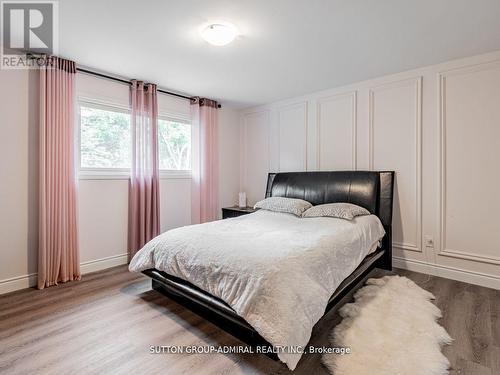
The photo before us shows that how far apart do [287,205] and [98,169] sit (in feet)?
8.17

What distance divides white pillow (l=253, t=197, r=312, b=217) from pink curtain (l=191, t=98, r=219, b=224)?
106 cm

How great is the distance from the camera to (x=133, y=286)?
2.84 metres

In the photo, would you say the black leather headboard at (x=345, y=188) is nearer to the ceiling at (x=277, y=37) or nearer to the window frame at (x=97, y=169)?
the ceiling at (x=277, y=37)

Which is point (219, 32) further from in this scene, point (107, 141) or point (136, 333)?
point (136, 333)

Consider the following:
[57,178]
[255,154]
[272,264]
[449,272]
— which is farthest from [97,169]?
[449,272]

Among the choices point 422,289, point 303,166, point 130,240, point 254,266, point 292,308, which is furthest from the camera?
point 303,166

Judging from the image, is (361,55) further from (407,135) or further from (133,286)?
(133,286)

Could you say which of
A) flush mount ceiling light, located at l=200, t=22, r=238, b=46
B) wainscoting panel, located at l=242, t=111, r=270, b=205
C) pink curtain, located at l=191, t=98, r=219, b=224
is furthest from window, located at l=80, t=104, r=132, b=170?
wainscoting panel, located at l=242, t=111, r=270, b=205

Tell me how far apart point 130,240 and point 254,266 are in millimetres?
2511

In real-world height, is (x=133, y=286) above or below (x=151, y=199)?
below

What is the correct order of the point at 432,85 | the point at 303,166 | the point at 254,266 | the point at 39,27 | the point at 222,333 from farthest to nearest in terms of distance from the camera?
the point at 303,166, the point at 432,85, the point at 39,27, the point at 222,333, the point at 254,266

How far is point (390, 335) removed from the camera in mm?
1894

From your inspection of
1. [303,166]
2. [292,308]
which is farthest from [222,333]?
[303,166]

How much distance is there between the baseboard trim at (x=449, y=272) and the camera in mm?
2777
